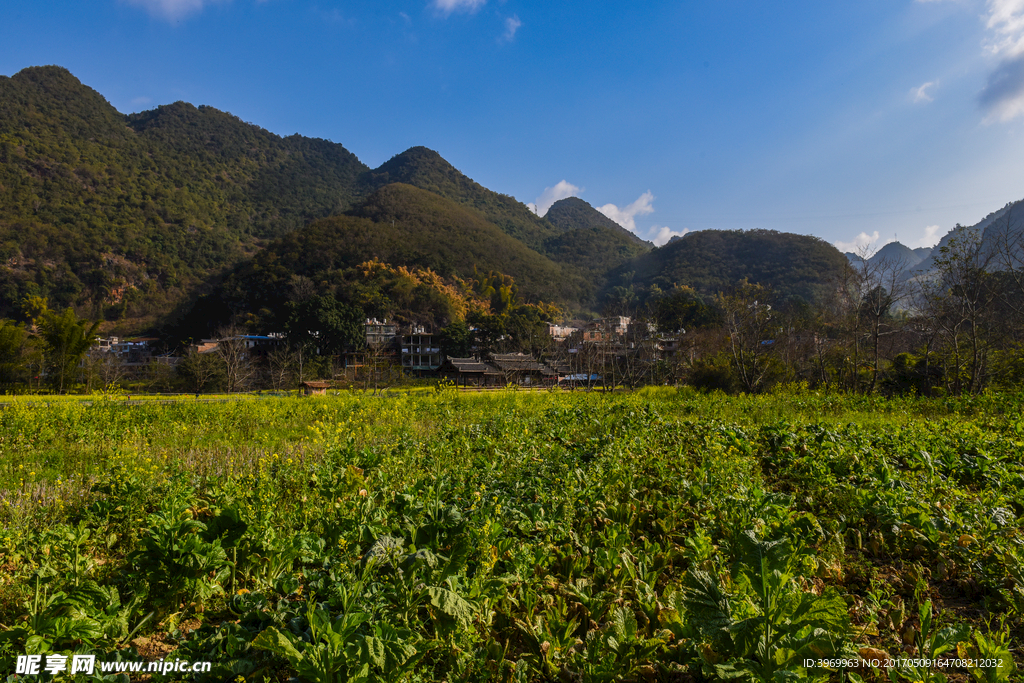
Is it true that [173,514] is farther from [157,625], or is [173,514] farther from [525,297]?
[525,297]

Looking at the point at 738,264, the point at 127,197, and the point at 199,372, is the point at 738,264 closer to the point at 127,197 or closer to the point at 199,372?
the point at 199,372

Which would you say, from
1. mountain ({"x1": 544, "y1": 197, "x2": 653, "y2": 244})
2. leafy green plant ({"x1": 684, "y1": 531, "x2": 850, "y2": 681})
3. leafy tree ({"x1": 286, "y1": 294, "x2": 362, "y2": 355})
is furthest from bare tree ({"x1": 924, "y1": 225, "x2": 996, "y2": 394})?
mountain ({"x1": 544, "y1": 197, "x2": 653, "y2": 244})

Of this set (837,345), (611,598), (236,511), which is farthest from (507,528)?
(837,345)

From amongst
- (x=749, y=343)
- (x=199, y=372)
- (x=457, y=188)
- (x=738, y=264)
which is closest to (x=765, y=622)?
(x=749, y=343)

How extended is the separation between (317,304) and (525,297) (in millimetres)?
34495

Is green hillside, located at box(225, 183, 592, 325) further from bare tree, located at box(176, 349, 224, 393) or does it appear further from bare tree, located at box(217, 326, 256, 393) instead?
bare tree, located at box(176, 349, 224, 393)

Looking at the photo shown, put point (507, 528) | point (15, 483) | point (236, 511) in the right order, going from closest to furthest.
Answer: point (236, 511), point (507, 528), point (15, 483)

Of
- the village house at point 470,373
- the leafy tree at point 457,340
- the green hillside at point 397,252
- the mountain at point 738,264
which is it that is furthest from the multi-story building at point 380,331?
the mountain at point 738,264

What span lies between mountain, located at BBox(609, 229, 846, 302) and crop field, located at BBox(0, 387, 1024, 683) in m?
62.9

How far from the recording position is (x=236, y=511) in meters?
2.40

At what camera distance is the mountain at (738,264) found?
62594mm

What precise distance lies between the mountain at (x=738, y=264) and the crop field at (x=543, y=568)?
62915 mm

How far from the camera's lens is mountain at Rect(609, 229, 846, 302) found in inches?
2464

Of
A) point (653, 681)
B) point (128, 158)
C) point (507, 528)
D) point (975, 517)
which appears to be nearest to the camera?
point (653, 681)
